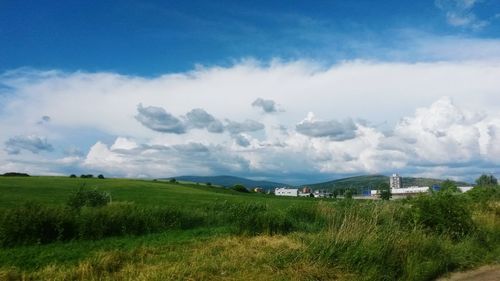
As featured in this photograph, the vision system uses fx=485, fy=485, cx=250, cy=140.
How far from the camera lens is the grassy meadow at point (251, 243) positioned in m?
12.1

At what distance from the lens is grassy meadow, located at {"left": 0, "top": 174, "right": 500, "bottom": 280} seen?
39.7 feet

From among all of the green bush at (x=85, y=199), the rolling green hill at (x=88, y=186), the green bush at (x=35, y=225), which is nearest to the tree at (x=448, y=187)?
the rolling green hill at (x=88, y=186)

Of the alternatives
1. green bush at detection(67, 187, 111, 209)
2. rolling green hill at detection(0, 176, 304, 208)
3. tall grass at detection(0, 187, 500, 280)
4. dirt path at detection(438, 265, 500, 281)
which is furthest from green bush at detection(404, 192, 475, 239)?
green bush at detection(67, 187, 111, 209)

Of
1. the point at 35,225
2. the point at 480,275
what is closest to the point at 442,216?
the point at 480,275

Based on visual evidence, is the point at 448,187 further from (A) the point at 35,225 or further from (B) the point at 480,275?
(A) the point at 35,225

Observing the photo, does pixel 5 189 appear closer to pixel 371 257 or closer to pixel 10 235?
pixel 10 235

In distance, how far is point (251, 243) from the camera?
1714 centimetres

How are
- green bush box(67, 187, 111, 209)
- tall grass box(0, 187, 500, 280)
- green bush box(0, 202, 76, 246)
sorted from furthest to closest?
green bush box(67, 187, 111, 209) → green bush box(0, 202, 76, 246) → tall grass box(0, 187, 500, 280)

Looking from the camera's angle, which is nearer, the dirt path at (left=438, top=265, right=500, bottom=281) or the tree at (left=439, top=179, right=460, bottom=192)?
the dirt path at (left=438, top=265, right=500, bottom=281)

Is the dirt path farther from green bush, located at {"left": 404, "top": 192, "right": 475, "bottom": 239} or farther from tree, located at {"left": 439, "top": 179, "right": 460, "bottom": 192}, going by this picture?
tree, located at {"left": 439, "top": 179, "right": 460, "bottom": 192}

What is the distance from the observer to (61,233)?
19.4 metres

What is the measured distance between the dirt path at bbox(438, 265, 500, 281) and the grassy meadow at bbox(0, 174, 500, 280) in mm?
422

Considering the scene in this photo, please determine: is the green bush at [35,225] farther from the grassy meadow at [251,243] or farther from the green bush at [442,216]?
the green bush at [442,216]

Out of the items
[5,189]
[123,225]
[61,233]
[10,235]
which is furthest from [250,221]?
[5,189]
